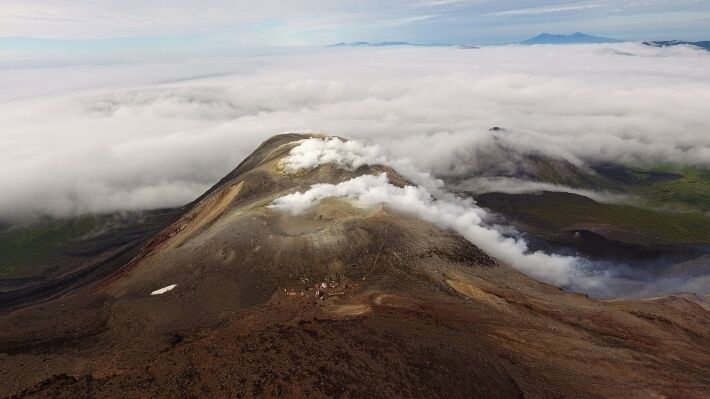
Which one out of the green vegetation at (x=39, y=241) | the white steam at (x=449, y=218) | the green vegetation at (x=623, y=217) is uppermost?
the white steam at (x=449, y=218)

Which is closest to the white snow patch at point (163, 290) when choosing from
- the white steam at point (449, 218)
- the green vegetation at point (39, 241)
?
the white steam at point (449, 218)

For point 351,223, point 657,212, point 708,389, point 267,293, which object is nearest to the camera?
point 708,389

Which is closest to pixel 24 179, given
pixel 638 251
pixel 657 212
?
pixel 638 251

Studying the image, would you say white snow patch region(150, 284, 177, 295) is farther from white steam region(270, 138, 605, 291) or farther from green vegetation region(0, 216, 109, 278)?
green vegetation region(0, 216, 109, 278)

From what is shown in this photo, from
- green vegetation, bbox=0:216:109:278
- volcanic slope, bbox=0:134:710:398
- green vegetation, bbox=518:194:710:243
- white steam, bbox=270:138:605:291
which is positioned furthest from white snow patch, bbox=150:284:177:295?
green vegetation, bbox=518:194:710:243

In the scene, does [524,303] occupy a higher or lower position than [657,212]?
higher

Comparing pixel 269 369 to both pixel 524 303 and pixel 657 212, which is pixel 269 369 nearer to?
pixel 524 303

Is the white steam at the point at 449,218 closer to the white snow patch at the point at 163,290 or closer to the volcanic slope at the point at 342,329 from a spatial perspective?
the volcanic slope at the point at 342,329

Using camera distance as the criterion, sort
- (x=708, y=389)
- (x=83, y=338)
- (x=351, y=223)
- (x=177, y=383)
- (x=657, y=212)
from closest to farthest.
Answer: (x=177, y=383), (x=708, y=389), (x=83, y=338), (x=351, y=223), (x=657, y=212)
